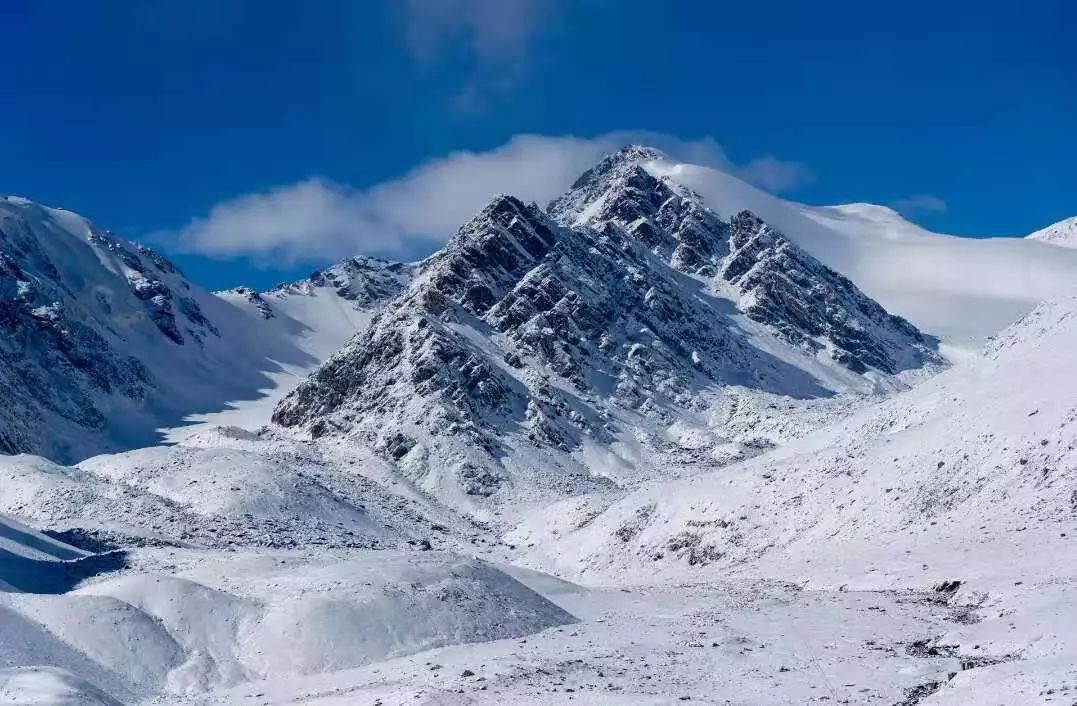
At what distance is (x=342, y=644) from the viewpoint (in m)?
32.6

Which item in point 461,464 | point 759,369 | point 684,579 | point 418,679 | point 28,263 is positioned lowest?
point 418,679

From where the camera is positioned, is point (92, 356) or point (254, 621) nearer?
point (254, 621)

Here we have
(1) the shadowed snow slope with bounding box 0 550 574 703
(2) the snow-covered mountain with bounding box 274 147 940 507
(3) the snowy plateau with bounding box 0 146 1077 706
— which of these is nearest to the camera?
(3) the snowy plateau with bounding box 0 146 1077 706

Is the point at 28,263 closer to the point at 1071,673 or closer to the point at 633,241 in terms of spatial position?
the point at 633,241

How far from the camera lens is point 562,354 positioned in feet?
433

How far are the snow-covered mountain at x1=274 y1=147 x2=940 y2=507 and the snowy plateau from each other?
59cm

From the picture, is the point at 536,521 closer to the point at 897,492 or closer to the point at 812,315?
the point at 897,492

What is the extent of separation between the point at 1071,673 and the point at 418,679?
17.3 meters

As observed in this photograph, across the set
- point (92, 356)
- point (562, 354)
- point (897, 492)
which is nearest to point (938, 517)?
point (897, 492)

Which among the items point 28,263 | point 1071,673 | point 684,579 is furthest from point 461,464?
point 28,263

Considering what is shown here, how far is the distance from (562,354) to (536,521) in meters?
52.6

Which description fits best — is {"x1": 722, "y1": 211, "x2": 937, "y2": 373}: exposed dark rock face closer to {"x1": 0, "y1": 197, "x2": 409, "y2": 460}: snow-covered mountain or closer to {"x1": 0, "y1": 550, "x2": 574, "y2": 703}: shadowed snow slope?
{"x1": 0, "y1": 197, "x2": 409, "y2": 460}: snow-covered mountain

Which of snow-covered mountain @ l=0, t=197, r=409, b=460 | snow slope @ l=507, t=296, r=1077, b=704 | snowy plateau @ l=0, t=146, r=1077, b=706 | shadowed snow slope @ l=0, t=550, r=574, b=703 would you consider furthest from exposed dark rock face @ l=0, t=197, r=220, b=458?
snow slope @ l=507, t=296, r=1077, b=704

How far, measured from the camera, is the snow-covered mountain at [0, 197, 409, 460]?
13188 centimetres
